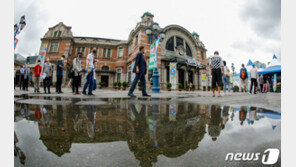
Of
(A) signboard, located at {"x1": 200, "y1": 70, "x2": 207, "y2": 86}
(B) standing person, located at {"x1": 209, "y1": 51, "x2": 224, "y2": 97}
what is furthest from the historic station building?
(B) standing person, located at {"x1": 209, "y1": 51, "x2": 224, "y2": 97}

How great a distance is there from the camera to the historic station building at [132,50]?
16234mm

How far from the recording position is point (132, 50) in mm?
18141

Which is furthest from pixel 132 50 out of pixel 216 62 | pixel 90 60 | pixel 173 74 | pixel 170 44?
pixel 216 62

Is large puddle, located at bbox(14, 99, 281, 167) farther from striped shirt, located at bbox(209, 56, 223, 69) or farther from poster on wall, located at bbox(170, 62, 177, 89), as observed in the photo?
poster on wall, located at bbox(170, 62, 177, 89)

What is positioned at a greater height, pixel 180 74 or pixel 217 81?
pixel 180 74

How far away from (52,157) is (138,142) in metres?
0.44

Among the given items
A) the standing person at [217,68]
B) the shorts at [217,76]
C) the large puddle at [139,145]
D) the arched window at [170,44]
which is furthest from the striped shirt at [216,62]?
the arched window at [170,44]

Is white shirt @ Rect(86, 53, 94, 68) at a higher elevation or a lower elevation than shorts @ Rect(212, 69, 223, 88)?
higher

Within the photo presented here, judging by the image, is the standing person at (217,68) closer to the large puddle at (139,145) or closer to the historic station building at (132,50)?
the large puddle at (139,145)

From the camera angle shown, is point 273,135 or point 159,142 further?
point 273,135

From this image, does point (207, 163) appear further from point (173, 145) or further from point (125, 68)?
point (125, 68)

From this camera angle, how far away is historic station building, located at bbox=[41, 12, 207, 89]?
16234 millimetres

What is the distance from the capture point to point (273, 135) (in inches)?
38.3
